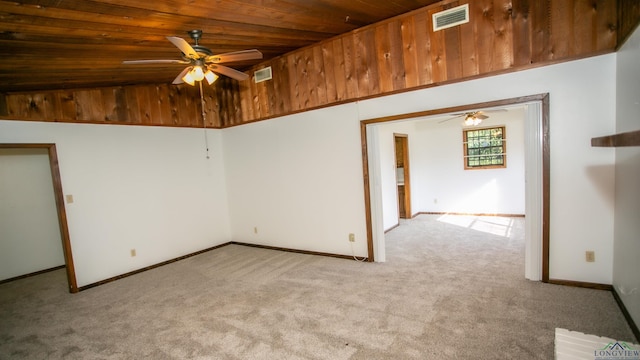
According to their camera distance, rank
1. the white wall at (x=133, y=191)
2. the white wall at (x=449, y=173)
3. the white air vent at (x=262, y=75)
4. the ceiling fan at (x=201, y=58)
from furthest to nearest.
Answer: the white wall at (x=449, y=173) → the white air vent at (x=262, y=75) → the white wall at (x=133, y=191) → the ceiling fan at (x=201, y=58)

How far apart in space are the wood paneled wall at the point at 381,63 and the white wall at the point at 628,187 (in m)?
0.26

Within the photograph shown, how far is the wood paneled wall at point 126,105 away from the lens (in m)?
3.70

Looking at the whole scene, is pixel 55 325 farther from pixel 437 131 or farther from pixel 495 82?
pixel 437 131

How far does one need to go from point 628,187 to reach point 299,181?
12.1 feet

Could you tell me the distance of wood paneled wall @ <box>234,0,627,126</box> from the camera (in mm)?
2756

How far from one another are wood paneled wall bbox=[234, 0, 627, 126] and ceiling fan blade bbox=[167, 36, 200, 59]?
192cm

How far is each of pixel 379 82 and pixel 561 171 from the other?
7.11ft

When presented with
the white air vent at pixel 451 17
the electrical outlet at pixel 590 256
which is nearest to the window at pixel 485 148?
the electrical outlet at pixel 590 256

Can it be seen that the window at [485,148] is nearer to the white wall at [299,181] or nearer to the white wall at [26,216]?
the white wall at [299,181]

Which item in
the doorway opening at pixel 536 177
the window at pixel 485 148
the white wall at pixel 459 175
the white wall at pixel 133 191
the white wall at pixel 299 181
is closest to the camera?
the doorway opening at pixel 536 177

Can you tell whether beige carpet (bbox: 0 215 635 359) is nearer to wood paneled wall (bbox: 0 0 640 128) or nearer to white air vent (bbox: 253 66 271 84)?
wood paneled wall (bbox: 0 0 640 128)

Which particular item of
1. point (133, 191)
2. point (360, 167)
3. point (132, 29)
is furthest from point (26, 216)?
point (360, 167)

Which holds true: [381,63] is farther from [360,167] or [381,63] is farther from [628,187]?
[628,187]

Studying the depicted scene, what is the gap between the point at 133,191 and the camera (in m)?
4.54
